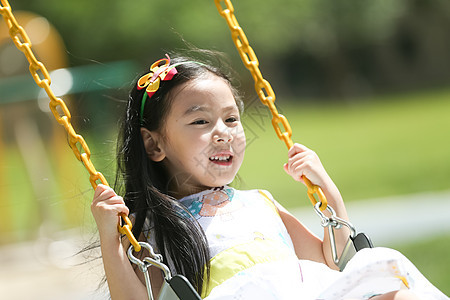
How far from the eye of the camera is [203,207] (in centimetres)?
226

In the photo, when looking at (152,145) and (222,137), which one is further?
(152,145)

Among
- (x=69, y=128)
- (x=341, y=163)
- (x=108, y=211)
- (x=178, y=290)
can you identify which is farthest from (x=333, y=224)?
(x=341, y=163)

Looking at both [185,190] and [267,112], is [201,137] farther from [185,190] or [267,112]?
[267,112]

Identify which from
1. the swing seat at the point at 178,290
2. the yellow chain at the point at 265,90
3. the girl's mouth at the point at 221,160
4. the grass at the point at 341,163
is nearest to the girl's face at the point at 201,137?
the girl's mouth at the point at 221,160

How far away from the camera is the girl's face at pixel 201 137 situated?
7.28ft

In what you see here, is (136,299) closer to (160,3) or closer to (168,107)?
(168,107)

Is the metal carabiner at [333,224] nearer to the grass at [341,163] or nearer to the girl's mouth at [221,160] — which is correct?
the girl's mouth at [221,160]

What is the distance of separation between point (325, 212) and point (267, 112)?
46 centimetres

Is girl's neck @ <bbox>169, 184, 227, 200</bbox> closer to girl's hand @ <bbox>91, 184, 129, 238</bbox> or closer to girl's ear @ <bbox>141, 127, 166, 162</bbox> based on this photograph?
girl's ear @ <bbox>141, 127, 166, 162</bbox>

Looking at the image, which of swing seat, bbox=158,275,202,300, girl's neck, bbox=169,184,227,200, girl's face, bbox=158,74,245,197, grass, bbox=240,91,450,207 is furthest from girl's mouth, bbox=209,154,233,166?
swing seat, bbox=158,275,202,300

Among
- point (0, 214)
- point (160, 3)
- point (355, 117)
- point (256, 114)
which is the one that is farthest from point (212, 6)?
point (256, 114)

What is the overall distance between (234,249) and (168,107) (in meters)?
0.49

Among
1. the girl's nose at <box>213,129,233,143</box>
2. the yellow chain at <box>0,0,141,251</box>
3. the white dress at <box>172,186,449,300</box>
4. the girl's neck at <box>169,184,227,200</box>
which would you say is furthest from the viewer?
the girl's neck at <box>169,184,227,200</box>

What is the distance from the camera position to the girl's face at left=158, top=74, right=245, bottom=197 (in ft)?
7.28
